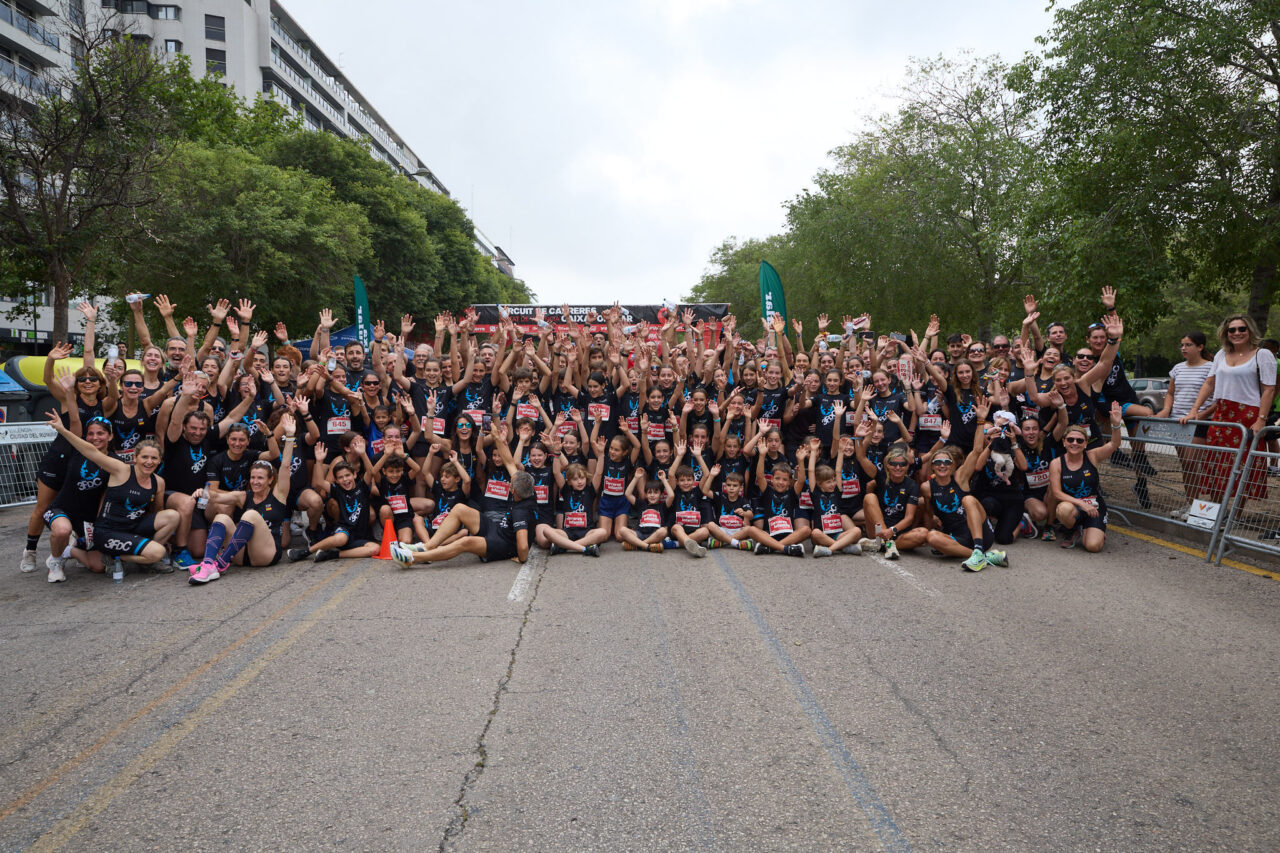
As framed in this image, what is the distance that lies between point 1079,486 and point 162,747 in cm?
795

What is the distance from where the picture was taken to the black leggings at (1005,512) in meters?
7.84

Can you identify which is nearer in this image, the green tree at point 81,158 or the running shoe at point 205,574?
the running shoe at point 205,574

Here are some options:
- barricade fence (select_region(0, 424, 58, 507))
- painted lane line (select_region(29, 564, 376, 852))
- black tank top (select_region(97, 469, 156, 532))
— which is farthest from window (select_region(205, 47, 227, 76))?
painted lane line (select_region(29, 564, 376, 852))

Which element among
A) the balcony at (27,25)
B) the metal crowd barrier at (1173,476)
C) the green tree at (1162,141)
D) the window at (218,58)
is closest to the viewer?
the metal crowd barrier at (1173,476)

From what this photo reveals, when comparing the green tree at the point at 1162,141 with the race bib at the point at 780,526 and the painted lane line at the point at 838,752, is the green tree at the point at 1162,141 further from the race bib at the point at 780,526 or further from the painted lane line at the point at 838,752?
the painted lane line at the point at 838,752

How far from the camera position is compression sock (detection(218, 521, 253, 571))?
704 cm

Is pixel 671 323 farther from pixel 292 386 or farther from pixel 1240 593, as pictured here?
pixel 1240 593

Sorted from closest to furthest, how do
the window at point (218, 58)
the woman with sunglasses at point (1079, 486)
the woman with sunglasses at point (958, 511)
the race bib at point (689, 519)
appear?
the woman with sunglasses at point (958, 511)
the woman with sunglasses at point (1079, 486)
the race bib at point (689, 519)
the window at point (218, 58)

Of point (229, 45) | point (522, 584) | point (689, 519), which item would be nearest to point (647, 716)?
point (522, 584)

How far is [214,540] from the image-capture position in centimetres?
701

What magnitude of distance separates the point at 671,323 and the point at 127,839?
27.8 ft

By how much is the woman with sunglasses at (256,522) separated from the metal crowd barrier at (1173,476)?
8730 millimetres

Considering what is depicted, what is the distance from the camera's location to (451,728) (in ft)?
12.3

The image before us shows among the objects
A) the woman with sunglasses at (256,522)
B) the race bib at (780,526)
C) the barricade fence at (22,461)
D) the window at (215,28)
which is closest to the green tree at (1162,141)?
the race bib at (780,526)
